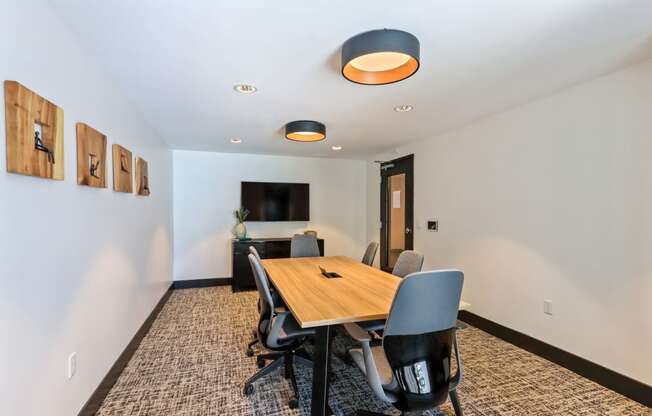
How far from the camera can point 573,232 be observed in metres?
2.58

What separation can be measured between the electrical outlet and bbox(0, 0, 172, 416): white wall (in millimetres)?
35

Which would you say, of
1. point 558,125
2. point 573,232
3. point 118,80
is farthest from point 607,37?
point 118,80

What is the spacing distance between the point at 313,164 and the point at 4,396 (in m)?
5.14

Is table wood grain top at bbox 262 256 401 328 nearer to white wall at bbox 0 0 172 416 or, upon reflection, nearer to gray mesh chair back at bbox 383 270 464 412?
gray mesh chair back at bbox 383 270 464 412

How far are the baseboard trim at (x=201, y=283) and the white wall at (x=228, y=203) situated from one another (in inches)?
2.7

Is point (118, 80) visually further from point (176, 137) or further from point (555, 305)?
point (555, 305)

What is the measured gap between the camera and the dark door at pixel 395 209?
4852mm

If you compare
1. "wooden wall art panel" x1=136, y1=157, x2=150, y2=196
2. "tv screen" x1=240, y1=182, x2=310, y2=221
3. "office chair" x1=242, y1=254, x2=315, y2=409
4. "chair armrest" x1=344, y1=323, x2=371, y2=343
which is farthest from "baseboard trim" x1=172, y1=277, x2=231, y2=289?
"chair armrest" x1=344, y1=323, x2=371, y2=343

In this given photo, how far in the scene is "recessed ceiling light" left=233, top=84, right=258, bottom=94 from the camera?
2.50 m

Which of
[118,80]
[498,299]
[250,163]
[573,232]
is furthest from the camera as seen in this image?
[250,163]

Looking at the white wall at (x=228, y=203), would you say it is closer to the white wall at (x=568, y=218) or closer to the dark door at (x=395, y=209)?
the dark door at (x=395, y=209)

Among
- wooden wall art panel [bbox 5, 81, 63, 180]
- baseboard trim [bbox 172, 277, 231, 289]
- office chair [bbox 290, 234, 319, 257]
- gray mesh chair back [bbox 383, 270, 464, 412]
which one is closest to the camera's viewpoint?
wooden wall art panel [bbox 5, 81, 63, 180]

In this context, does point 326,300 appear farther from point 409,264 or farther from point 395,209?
point 395,209

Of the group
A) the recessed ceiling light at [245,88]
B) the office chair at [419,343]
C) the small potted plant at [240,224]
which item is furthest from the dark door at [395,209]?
the office chair at [419,343]
